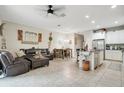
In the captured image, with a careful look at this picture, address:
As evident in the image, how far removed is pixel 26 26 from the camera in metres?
6.86

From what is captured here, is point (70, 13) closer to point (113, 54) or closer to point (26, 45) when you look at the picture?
point (26, 45)

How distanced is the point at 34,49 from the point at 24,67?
10.8 feet

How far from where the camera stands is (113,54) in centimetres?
700

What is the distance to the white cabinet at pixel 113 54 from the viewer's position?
6659 mm

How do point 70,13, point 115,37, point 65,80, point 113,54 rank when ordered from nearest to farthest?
point 65,80 → point 70,13 → point 113,54 → point 115,37

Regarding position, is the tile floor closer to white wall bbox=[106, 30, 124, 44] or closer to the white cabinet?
the white cabinet

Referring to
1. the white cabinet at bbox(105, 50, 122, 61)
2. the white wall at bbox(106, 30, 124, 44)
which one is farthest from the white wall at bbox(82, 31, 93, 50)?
the white cabinet at bbox(105, 50, 122, 61)

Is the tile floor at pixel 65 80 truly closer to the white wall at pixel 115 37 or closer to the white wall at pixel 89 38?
the white wall at pixel 115 37

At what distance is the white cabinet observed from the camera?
666 centimetres

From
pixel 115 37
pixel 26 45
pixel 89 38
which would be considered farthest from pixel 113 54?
pixel 26 45

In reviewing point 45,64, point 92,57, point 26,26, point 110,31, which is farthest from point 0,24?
point 110,31

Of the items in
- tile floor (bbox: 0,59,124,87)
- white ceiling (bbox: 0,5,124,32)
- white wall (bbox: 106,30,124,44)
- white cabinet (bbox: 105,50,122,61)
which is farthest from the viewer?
→ white wall (bbox: 106,30,124,44)

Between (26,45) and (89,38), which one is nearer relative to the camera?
(26,45)
